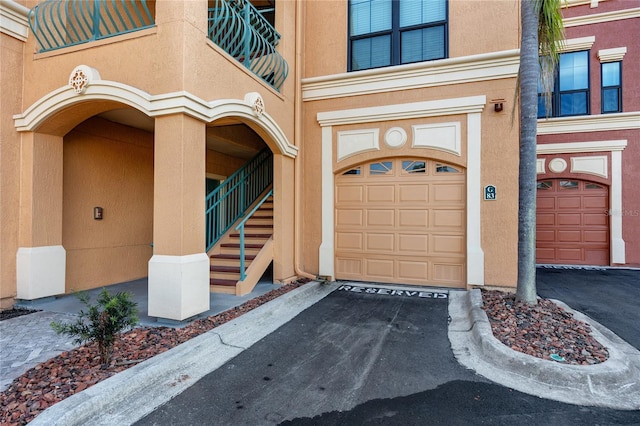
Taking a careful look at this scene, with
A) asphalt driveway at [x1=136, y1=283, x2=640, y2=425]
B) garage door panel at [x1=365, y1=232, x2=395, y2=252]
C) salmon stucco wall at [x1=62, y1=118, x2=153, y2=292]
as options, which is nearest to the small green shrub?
asphalt driveway at [x1=136, y1=283, x2=640, y2=425]

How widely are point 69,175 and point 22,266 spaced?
1.62m

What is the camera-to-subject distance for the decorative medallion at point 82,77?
14.5 feet

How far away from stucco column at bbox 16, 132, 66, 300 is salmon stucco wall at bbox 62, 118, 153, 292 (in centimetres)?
38

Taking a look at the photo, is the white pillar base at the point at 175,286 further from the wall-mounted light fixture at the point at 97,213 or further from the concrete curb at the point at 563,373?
the concrete curb at the point at 563,373

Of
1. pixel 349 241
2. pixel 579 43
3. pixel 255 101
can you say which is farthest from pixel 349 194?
pixel 579 43

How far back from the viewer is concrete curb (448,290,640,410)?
287 centimetres

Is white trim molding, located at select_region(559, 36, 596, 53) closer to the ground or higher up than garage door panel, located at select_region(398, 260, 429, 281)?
higher up

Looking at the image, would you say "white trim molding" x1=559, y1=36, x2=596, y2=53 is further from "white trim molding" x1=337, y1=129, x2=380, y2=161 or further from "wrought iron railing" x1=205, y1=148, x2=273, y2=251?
"wrought iron railing" x1=205, y1=148, x2=273, y2=251

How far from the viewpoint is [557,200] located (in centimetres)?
1002

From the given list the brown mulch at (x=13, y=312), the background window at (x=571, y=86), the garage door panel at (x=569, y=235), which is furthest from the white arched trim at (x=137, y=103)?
the garage door panel at (x=569, y=235)

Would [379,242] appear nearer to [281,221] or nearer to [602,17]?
[281,221]

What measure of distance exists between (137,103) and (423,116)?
516 centimetres

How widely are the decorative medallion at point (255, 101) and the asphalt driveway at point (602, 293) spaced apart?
610 centimetres

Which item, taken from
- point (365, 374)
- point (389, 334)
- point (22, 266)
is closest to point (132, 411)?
point (365, 374)
